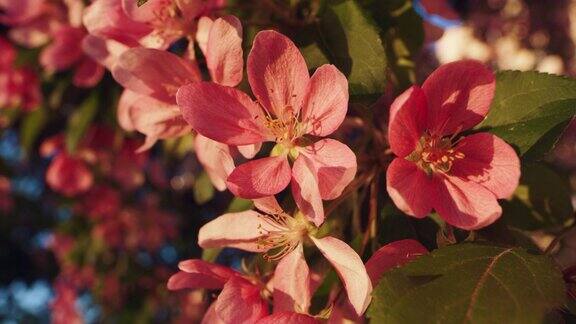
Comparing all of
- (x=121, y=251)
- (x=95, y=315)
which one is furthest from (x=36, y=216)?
(x=121, y=251)

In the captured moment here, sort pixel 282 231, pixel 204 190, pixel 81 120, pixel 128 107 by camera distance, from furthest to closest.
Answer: pixel 81 120 < pixel 204 190 < pixel 128 107 < pixel 282 231

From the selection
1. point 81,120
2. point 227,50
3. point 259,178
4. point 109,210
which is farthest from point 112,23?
point 109,210

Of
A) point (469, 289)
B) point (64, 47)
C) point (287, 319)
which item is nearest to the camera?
point (469, 289)

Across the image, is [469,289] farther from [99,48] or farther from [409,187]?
[99,48]

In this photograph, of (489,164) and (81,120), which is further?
(81,120)

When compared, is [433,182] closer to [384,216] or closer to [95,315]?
[384,216]

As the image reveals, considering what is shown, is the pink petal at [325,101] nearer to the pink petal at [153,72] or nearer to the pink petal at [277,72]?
the pink petal at [277,72]

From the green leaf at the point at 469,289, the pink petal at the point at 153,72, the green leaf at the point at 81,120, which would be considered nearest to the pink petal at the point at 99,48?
the pink petal at the point at 153,72
